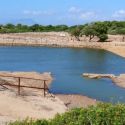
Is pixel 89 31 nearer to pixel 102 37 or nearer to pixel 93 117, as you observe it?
pixel 102 37

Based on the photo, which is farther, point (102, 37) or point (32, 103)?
point (102, 37)

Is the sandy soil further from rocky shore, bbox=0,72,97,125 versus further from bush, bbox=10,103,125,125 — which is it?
bush, bbox=10,103,125,125

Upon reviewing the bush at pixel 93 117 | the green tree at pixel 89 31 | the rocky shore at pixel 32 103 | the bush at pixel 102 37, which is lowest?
the rocky shore at pixel 32 103

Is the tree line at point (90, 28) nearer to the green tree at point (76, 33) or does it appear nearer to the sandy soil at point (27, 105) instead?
the green tree at point (76, 33)

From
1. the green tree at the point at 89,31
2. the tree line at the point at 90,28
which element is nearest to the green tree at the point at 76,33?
the tree line at the point at 90,28

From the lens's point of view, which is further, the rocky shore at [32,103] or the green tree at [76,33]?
the green tree at [76,33]

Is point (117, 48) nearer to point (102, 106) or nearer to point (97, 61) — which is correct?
point (97, 61)

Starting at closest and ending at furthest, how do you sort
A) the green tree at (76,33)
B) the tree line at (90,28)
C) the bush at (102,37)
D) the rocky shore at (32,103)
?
the rocky shore at (32,103) → the tree line at (90,28) → the bush at (102,37) → the green tree at (76,33)

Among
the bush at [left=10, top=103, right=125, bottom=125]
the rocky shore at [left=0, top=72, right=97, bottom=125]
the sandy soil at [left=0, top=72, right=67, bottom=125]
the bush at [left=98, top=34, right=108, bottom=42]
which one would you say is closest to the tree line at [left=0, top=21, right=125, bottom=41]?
the bush at [left=98, top=34, right=108, bottom=42]

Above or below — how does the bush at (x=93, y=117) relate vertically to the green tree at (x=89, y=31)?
above

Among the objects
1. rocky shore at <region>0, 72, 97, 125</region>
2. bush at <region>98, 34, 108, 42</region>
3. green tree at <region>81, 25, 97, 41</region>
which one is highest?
green tree at <region>81, 25, 97, 41</region>

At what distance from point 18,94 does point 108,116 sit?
21300 mm

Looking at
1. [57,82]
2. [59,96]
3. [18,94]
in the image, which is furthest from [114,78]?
→ [18,94]

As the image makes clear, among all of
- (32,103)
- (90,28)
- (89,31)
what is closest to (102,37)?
(89,31)
